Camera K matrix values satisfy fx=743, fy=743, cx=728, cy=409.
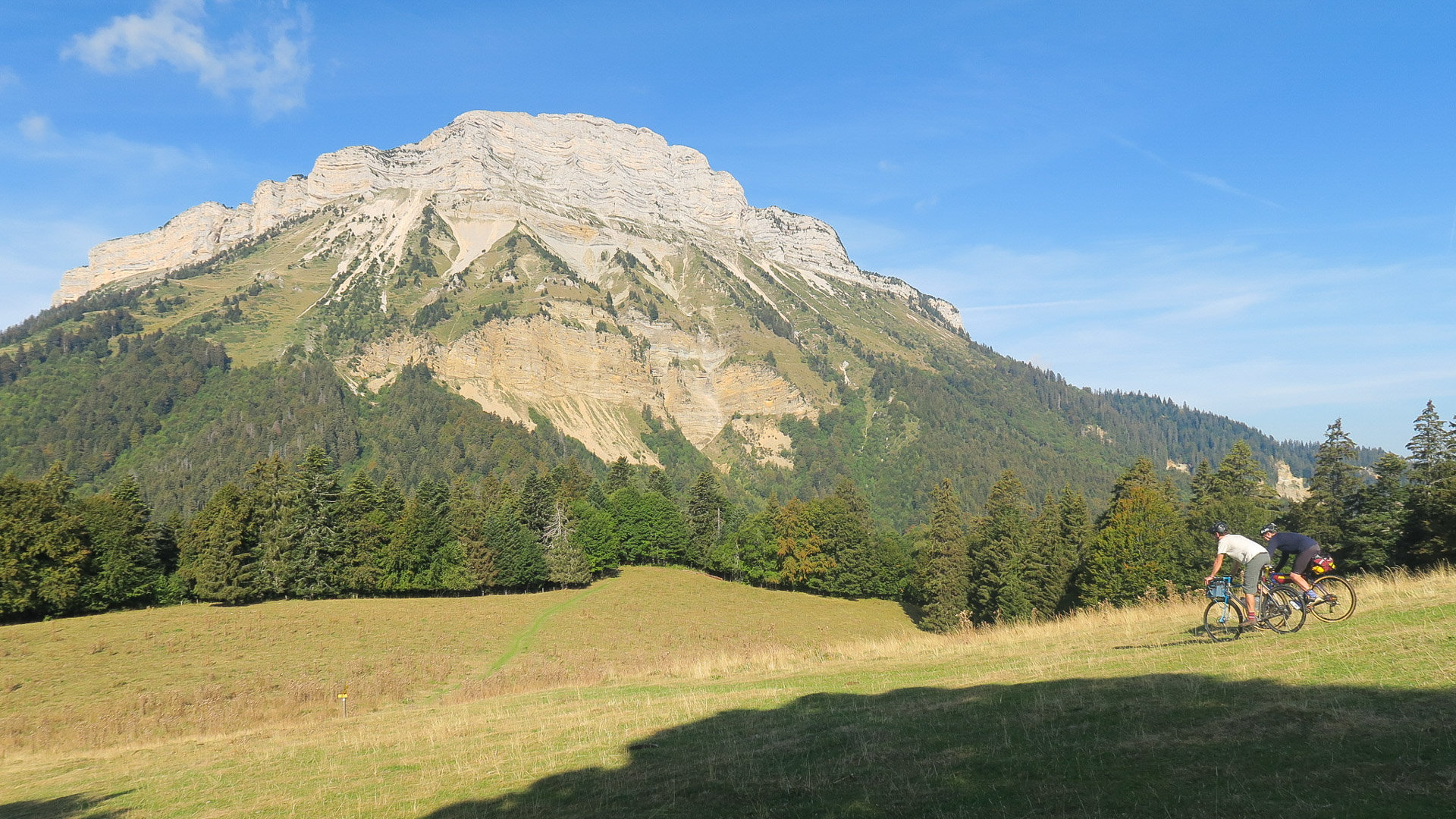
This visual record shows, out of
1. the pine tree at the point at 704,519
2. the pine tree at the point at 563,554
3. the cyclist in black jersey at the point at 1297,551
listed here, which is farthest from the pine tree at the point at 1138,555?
the pine tree at the point at 704,519

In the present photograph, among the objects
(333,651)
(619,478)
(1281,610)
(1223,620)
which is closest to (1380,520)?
(1281,610)

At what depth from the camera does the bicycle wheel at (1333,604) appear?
15.6 meters

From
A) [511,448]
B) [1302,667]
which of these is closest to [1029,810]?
[1302,667]

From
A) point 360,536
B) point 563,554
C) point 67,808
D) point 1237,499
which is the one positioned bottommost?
point 67,808

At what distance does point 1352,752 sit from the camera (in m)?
7.79

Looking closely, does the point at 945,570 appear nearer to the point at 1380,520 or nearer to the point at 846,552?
the point at 846,552

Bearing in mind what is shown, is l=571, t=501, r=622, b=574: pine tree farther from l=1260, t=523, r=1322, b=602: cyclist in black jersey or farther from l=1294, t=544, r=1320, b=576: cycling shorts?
l=1294, t=544, r=1320, b=576: cycling shorts

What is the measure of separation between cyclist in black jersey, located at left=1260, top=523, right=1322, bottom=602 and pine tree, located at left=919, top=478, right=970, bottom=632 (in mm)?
47063

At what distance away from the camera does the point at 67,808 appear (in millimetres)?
13602

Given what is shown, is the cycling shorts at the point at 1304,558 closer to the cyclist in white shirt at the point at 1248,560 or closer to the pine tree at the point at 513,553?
the cyclist in white shirt at the point at 1248,560

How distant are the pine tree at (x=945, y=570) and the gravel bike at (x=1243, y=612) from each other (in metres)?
46.7

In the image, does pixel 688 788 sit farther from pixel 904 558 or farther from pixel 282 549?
pixel 904 558

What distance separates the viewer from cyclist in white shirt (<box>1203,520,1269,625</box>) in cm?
1567

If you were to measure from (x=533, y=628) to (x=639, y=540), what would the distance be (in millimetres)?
36908
